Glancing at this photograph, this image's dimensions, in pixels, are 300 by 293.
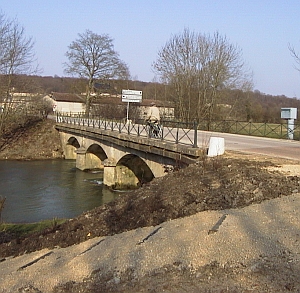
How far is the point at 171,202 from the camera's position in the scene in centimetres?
704

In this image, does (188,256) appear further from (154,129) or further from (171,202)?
(154,129)

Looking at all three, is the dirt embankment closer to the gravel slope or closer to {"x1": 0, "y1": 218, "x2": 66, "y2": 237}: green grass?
{"x1": 0, "y1": 218, "x2": 66, "y2": 237}: green grass

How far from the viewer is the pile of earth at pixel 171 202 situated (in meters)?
6.57

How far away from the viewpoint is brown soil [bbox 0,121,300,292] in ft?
13.5

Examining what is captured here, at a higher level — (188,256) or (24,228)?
(188,256)

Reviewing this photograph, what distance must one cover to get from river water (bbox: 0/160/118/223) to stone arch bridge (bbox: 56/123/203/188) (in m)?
1.27

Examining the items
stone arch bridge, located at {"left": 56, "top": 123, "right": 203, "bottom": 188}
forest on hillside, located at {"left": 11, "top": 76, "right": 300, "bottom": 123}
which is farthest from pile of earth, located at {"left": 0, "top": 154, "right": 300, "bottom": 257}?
forest on hillside, located at {"left": 11, "top": 76, "right": 300, "bottom": 123}

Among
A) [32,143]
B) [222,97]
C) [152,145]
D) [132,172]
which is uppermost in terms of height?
[222,97]

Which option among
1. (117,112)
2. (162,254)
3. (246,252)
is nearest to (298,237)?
(246,252)

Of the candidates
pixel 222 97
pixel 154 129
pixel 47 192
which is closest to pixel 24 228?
pixel 154 129

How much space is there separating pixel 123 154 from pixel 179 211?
40.9 ft

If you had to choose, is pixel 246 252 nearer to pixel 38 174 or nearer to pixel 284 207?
pixel 284 207

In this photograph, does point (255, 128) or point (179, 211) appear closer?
point (179, 211)

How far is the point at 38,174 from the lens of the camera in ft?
78.3
